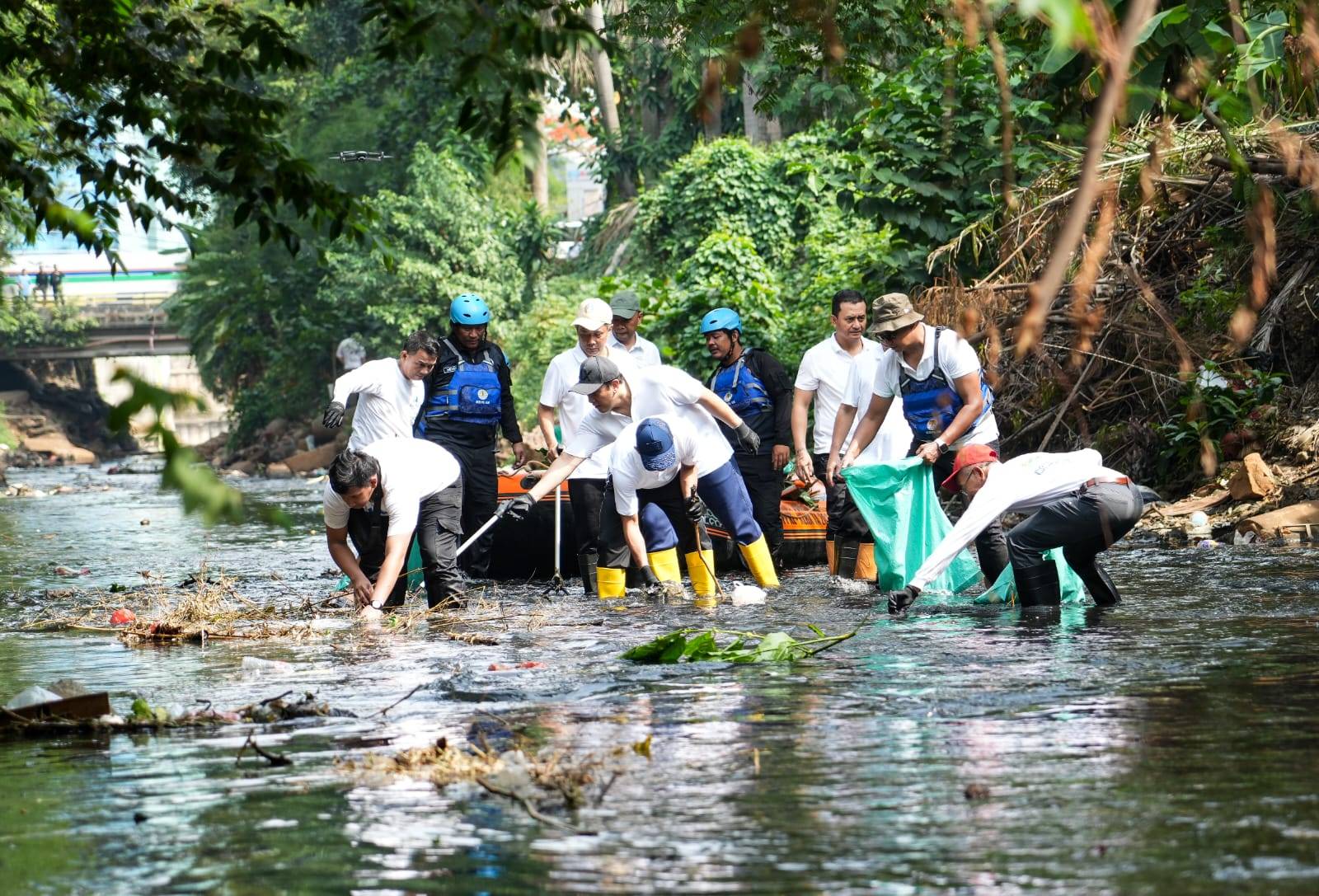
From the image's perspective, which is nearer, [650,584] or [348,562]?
[348,562]

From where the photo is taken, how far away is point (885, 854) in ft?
14.6

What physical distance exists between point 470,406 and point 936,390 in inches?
124

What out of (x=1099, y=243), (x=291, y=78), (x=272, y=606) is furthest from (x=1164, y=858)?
(x=291, y=78)

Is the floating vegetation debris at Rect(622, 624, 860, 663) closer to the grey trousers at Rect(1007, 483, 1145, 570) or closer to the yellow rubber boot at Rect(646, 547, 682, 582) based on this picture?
the grey trousers at Rect(1007, 483, 1145, 570)

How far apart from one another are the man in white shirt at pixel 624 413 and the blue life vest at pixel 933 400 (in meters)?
1.03

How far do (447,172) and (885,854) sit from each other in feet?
121

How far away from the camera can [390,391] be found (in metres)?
11.2

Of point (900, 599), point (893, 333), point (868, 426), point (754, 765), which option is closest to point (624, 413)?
point (868, 426)

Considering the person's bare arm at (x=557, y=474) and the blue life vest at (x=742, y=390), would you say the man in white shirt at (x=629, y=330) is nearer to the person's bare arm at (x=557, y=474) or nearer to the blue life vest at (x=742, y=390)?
the blue life vest at (x=742, y=390)

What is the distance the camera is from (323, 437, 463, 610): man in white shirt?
9.60 m

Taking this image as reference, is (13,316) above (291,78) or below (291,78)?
below

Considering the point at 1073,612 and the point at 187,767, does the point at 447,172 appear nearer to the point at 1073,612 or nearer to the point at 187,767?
the point at 1073,612

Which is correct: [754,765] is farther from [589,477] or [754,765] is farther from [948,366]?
[589,477]

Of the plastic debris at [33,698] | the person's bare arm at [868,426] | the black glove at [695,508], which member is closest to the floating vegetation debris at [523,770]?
the plastic debris at [33,698]
